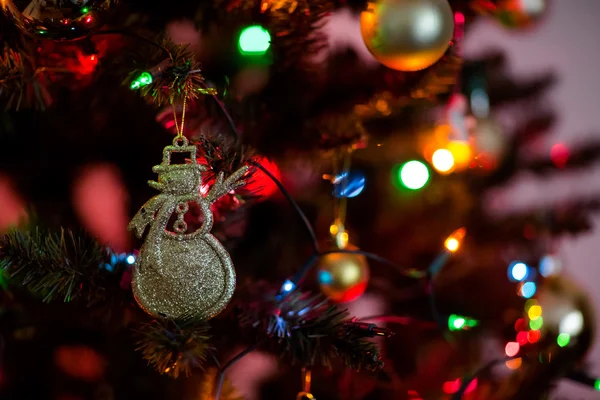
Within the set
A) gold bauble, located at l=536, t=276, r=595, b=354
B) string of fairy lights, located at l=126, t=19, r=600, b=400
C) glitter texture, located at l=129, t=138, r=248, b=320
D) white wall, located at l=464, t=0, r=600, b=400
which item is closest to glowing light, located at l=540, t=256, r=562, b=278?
string of fairy lights, located at l=126, t=19, r=600, b=400

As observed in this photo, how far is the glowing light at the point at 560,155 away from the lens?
40.7 inches

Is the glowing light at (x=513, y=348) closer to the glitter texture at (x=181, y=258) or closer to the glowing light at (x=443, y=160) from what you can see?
the glowing light at (x=443, y=160)

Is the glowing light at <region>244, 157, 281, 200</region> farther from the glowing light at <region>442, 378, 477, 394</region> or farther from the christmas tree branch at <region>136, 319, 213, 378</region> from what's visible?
the glowing light at <region>442, 378, 477, 394</region>

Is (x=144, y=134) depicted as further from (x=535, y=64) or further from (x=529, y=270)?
(x=535, y=64)

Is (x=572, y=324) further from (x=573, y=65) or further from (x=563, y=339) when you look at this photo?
(x=573, y=65)

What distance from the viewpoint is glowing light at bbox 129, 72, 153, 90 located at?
1.35ft

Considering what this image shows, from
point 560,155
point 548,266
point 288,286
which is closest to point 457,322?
point 288,286

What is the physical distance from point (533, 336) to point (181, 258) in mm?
572

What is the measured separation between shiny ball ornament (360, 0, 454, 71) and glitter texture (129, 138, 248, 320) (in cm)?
21

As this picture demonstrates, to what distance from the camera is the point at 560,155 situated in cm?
105

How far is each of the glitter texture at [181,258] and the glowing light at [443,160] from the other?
1.59 ft

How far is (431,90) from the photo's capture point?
63 cm

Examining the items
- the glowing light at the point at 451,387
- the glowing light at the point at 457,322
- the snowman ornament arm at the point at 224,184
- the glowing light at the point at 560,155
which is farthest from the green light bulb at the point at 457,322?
the glowing light at the point at 560,155

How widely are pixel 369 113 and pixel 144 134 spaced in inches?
11.0
